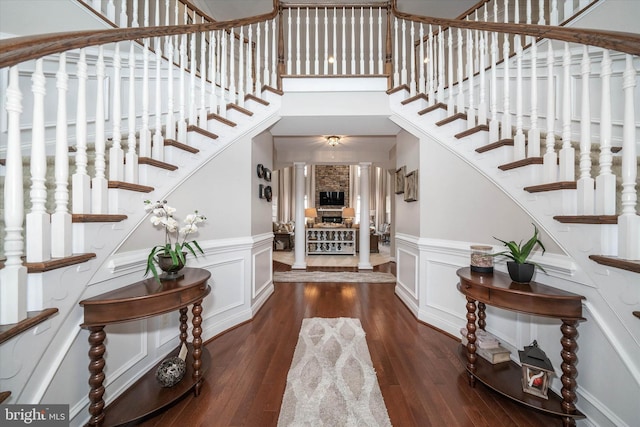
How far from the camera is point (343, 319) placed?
8.44 ft

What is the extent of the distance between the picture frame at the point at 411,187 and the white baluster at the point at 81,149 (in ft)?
8.75

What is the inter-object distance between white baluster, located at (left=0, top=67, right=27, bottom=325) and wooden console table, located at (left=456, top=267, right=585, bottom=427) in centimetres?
213

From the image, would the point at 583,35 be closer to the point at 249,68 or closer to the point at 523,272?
the point at 523,272

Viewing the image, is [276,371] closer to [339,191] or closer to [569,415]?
[569,415]

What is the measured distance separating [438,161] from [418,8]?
155 inches

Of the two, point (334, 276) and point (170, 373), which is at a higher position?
point (170, 373)

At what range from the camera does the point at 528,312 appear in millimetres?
1295

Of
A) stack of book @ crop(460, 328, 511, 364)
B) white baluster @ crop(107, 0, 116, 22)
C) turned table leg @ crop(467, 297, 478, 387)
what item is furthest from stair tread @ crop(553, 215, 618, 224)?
white baluster @ crop(107, 0, 116, 22)

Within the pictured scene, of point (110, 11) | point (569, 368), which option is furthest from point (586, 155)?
point (110, 11)

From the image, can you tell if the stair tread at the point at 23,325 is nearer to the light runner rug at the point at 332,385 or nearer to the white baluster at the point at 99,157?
the white baluster at the point at 99,157

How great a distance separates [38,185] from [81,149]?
10.7 inches

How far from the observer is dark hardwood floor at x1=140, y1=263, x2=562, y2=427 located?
136cm

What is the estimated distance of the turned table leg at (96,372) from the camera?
1.15 metres

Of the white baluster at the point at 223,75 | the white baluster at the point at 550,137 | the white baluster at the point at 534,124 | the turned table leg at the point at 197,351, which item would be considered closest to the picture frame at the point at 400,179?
the white baluster at the point at 534,124
